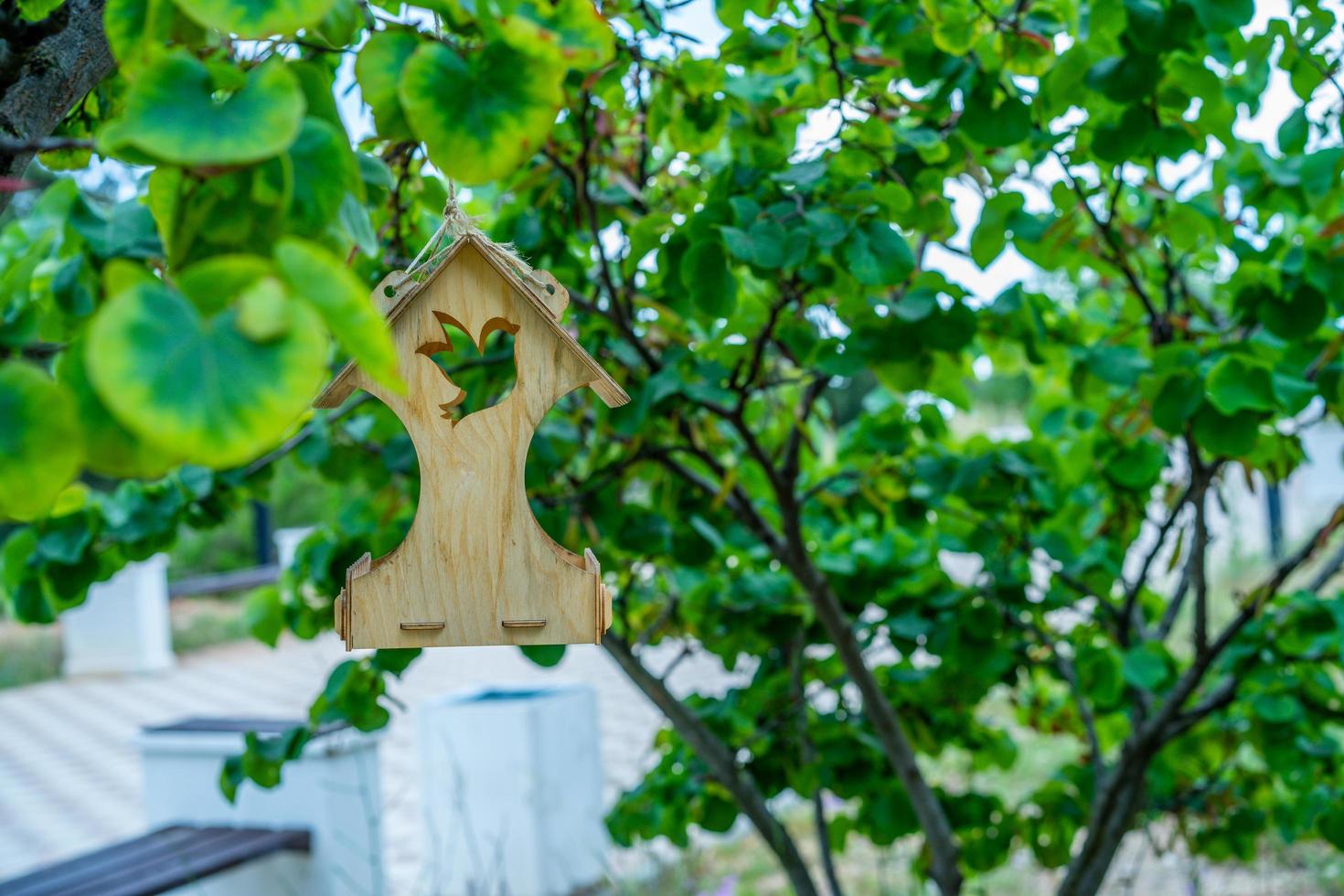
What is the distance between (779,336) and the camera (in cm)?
151

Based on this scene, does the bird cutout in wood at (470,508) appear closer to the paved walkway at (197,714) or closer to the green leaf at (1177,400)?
the green leaf at (1177,400)

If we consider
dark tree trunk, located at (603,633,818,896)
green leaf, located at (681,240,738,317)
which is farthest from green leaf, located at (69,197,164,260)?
dark tree trunk, located at (603,633,818,896)

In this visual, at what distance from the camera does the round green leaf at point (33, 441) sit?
0.38 m

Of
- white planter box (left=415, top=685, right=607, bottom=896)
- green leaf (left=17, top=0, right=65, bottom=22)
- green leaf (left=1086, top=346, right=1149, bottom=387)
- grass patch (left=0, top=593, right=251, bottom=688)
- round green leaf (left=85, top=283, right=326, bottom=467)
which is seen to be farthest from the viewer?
grass patch (left=0, top=593, right=251, bottom=688)

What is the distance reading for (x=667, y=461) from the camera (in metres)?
1.59

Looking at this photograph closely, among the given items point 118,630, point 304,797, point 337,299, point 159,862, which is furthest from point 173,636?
point 337,299

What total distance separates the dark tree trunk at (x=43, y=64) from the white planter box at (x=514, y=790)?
2.90m

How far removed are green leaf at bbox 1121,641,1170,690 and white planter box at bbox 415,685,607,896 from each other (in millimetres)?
2192

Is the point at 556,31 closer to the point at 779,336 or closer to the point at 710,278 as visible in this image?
the point at 710,278

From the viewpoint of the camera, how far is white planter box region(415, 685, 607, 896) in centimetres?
350

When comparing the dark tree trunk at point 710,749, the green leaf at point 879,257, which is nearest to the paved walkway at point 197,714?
the dark tree trunk at point 710,749

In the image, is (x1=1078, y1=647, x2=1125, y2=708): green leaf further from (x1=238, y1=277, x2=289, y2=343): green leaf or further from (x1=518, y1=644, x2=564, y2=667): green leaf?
(x1=238, y1=277, x2=289, y2=343): green leaf

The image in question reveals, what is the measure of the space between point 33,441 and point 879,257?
2.83 feet

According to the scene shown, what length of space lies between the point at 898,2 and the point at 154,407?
114 cm
